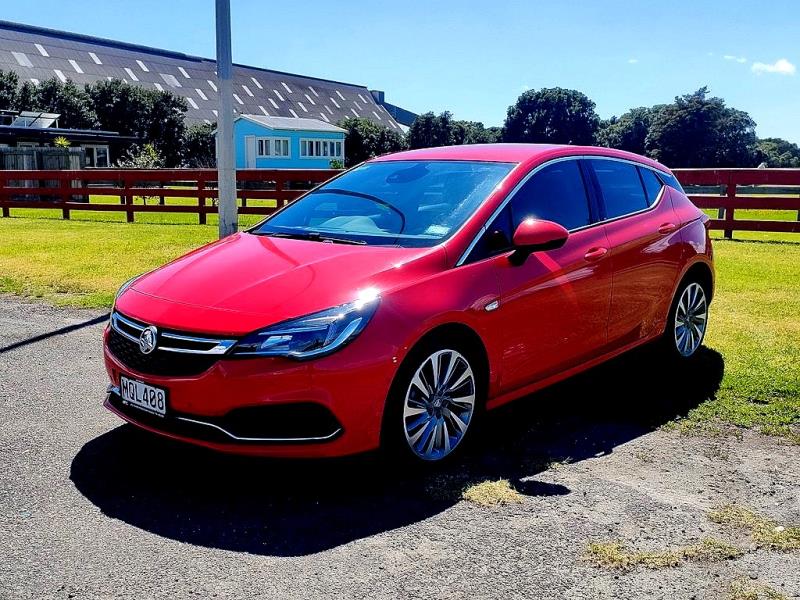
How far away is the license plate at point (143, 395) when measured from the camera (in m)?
3.78

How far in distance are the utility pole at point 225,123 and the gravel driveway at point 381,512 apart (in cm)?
395

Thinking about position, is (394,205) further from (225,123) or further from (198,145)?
(198,145)

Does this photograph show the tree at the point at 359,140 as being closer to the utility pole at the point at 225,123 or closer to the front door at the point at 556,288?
the utility pole at the point at 225,123

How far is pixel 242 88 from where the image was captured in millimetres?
80688

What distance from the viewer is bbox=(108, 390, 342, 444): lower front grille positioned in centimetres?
361

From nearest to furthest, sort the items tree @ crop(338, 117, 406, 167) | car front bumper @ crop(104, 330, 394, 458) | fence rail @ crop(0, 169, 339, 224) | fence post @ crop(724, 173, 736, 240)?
car front bumper @ crop(104, 330, 394, 458) < fence post @ crop(724, 173, 736, 240) < fence rail @ crop(0, 169, 339, 224) < tree @ crop(338, 117, 406, 167)

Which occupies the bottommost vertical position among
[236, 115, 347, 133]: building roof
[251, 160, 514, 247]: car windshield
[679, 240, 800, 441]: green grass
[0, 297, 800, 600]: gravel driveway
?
[0, 297, 800, 600]: gravel driveway

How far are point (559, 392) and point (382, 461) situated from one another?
205 cm

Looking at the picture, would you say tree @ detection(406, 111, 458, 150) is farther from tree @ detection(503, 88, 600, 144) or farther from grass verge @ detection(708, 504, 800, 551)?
grass verge @ detection(708, 504, 800, 551)

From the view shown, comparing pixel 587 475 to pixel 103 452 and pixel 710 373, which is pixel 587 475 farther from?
pixel 103 452

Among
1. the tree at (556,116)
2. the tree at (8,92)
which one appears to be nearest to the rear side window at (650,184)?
the tree at (8,92)

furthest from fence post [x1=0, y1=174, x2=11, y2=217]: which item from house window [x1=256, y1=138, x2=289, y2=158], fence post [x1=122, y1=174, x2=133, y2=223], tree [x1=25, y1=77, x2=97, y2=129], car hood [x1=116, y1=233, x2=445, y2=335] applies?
house window [x1=256, y1=138, x2=289, y2=158]

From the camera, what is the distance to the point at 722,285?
960 cm

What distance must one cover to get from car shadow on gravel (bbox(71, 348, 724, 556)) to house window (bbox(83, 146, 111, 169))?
47.0 meters
